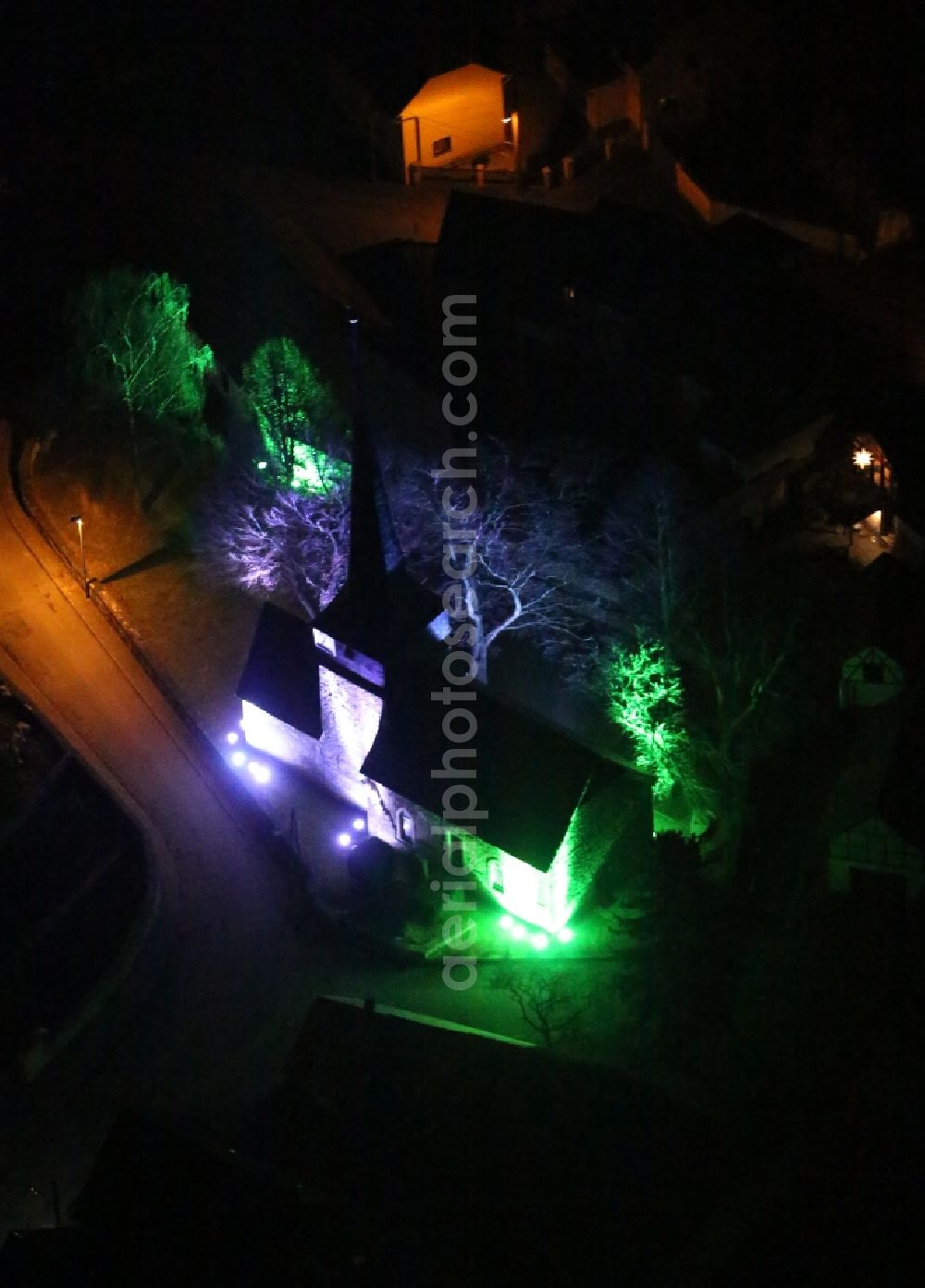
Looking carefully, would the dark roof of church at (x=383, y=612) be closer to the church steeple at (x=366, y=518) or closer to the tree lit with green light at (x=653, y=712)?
the church steeple at (x=366, y=518)

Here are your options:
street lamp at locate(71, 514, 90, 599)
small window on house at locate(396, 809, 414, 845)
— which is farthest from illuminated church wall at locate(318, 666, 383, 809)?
street lamp at locate(71, 514, 90, 599)

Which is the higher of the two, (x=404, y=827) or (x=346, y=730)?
(x=346, y=730)

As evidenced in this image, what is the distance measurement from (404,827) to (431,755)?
257cm

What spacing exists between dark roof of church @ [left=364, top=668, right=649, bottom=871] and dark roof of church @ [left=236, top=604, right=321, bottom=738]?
2860 millimetres

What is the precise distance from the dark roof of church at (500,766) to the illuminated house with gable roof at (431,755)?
0.10ft

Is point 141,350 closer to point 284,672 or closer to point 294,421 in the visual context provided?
point 294,421

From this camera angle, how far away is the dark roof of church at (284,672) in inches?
1521

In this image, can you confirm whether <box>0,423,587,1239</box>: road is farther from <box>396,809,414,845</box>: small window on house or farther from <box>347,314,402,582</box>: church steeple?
<box>347,314,402,582</box>: church steeple

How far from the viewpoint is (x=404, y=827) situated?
37312mm

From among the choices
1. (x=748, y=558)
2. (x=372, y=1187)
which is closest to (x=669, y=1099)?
(x=372, y=1187)

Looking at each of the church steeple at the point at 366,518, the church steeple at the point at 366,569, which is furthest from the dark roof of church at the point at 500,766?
the church steeple at the point at 366,518

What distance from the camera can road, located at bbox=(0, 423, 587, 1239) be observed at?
30406 millimetres

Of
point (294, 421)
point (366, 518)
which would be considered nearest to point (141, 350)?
point (294, 421)

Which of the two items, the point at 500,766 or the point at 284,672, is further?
the point at 284,672
